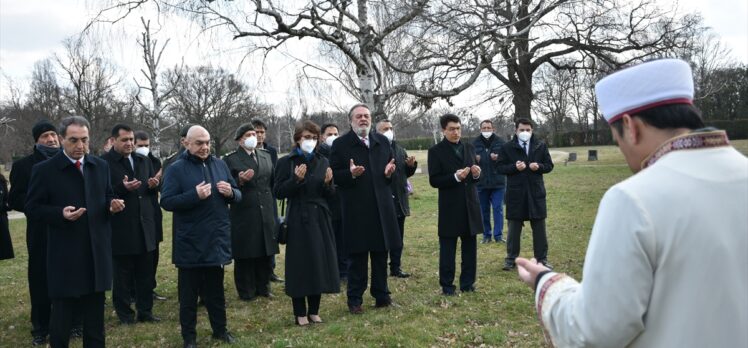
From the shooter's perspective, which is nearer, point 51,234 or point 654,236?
point 654,236

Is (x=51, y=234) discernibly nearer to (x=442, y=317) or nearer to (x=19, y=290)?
(x=442, y=317)

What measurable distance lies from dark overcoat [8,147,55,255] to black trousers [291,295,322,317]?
288 centimetres

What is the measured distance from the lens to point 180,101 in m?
44.2

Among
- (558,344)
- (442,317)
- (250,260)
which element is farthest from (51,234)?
(558,344)

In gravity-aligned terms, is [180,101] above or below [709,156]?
above

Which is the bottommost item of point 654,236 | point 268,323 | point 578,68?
point 268,323

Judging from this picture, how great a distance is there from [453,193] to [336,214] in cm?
204

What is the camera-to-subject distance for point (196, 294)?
19.3 ft

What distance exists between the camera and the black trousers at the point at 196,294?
5824 millimetres

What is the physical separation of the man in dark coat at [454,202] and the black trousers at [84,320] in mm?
4060

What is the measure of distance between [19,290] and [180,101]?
121 feet

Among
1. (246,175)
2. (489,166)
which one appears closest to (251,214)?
(246,175)

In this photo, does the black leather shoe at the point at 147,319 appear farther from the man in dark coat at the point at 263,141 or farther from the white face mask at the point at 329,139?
the white face mask at the point at 329,139

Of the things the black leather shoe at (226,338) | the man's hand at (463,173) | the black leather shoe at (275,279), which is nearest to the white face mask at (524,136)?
the man's hand at (463,173)
